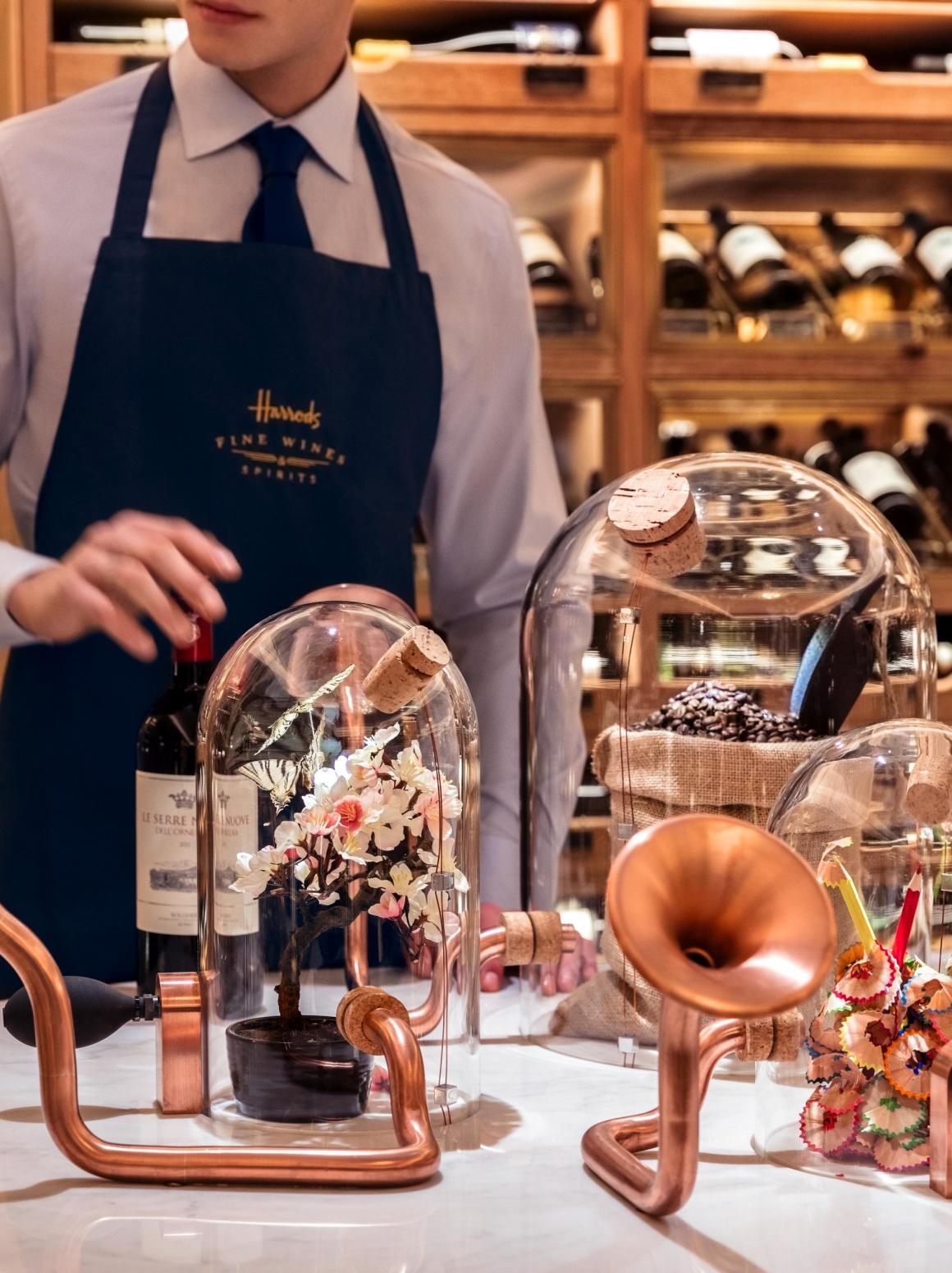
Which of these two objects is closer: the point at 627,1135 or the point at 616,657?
the point at 627,1135

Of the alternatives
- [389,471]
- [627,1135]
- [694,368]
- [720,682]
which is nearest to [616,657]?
[720,682]

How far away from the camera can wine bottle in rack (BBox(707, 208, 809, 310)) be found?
8.38 feet

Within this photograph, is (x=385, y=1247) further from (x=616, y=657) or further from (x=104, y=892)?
(x=104, y=892)


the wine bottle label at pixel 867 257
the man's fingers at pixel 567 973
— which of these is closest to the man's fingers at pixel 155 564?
the man's fingers at pixel 567 973

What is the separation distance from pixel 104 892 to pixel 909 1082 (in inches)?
34.8

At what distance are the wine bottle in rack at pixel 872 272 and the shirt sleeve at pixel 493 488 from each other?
1126mm

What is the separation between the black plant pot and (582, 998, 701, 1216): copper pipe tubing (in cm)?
15

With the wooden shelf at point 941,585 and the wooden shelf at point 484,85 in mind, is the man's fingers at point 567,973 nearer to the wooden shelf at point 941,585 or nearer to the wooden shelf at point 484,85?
Result: the wooden shelf at point 941,585

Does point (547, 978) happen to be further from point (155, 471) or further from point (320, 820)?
point (155, 471)

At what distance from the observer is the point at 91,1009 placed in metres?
0.81

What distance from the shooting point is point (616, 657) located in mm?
959

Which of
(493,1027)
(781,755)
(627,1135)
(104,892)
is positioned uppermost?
(781,755)

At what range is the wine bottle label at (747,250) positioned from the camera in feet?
8.34

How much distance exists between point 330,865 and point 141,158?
93 cm
